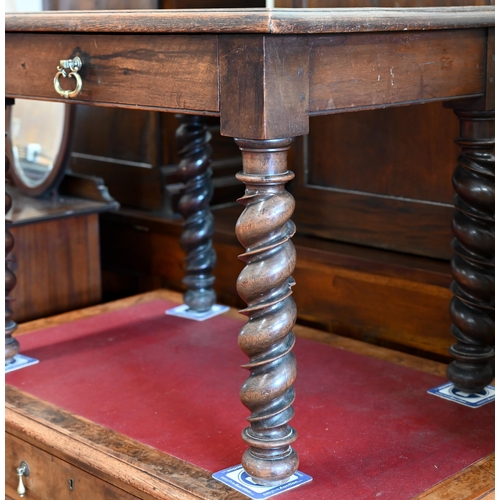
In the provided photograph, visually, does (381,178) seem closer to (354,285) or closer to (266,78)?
(354,285)

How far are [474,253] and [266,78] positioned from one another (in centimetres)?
66

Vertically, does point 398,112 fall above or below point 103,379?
above

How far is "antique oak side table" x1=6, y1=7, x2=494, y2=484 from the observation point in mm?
1159

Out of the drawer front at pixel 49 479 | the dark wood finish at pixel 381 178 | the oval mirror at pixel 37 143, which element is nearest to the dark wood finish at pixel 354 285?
the dark wood finish at pixel 381 178

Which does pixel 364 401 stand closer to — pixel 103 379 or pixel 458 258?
pixel 458 258

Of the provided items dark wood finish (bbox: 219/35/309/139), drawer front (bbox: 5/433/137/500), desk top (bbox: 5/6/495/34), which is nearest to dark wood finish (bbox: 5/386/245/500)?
drawer front (bbox: 5/433/137/500)

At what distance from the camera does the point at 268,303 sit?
1231 millimetres

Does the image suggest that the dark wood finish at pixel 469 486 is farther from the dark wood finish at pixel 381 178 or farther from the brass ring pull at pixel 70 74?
the brass ring pull at pixel 70 74

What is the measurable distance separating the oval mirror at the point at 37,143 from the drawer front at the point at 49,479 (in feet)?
3.10

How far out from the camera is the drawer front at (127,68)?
1.22 metres

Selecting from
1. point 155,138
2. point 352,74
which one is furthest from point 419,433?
point 155,138

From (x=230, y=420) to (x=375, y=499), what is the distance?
0.37 metres

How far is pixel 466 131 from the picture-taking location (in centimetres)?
158

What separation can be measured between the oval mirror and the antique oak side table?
85 centimetres
